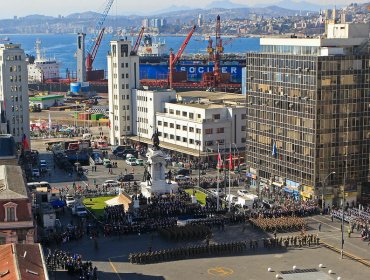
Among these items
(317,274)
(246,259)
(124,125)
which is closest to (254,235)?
(246,259)

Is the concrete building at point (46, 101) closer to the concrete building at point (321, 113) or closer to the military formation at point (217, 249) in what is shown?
the concrete building at point (321, 113)

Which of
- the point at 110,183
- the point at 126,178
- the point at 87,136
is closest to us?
the point at 110,183

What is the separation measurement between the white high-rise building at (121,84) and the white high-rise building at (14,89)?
1652 centimetres

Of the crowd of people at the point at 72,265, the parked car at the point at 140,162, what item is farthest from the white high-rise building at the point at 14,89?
the crowd of people at the point at 72,265

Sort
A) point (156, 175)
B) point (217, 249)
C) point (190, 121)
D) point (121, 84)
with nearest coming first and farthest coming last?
point (217, 249) < point (156, 175) < point (190, 121) < point (121, 84)

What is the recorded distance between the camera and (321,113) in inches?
3086

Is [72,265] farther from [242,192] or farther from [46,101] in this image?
[46,101]

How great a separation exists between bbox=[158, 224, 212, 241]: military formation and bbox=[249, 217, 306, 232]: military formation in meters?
5.24

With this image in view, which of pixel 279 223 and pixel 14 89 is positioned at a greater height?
pixel 14 89

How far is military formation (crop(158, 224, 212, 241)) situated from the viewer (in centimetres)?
6450

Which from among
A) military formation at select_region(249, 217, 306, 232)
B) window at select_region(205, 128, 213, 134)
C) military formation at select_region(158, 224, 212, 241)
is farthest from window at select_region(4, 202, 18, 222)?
window at select_region(205, 128, 213, 134)

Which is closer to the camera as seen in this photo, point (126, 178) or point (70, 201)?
point (70, 201)

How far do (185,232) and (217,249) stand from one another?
4769mm

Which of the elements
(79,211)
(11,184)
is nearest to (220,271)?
(11,184)
